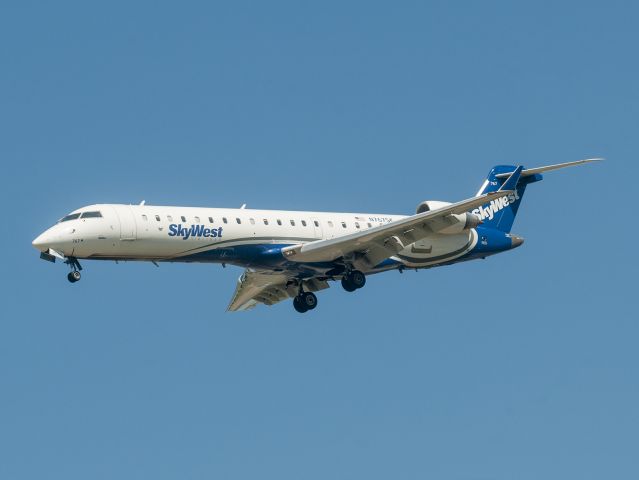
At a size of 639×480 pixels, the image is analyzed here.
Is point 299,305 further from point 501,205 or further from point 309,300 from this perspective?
point 501,205

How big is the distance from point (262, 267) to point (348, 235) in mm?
2656

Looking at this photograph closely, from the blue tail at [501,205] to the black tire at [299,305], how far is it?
21.0ft

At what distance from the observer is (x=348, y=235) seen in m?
39.2

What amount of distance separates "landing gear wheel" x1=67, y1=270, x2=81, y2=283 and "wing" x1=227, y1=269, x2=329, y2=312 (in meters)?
5.73

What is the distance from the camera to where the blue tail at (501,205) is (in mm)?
44031

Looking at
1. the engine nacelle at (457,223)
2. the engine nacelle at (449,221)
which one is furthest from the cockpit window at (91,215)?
the engine nacelle at (457,223)

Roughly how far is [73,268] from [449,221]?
10.6m

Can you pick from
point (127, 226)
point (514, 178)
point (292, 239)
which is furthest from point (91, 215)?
point (514, 178)

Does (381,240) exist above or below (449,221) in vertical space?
below

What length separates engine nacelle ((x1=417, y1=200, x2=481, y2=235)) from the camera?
39531 millimetres

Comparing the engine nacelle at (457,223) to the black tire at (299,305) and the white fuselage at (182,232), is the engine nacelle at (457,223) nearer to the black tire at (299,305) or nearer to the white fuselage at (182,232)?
the white fuselage at (182,232)

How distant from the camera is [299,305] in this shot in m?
42.1

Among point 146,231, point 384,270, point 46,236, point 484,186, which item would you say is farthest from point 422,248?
point 46,236

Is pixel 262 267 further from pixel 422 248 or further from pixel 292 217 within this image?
pixel 422 248
